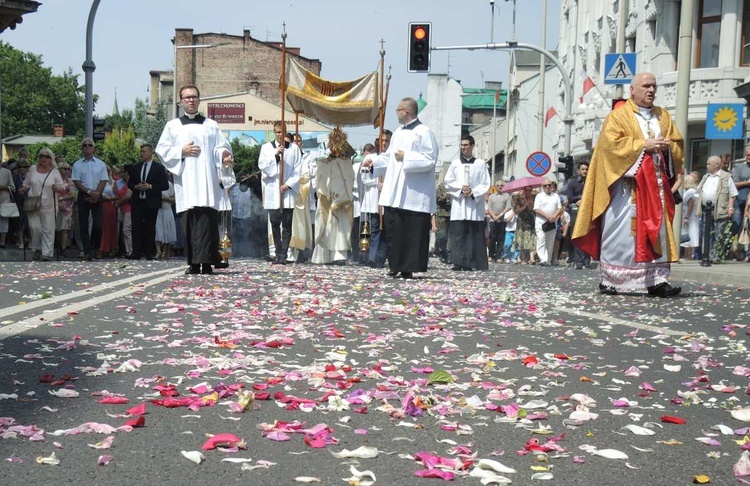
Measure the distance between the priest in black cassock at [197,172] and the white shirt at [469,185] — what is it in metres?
5.44

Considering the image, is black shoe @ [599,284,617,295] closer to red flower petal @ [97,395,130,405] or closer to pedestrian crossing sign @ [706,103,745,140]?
red flower petal @ [97,395,130,405]

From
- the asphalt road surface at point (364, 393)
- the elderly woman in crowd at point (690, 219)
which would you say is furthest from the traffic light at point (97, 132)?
the asphalt road surface at point (364, 393)

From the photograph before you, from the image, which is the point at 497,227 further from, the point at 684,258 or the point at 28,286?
the point at 28,286

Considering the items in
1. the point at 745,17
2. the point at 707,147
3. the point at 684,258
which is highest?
the point at 745,17

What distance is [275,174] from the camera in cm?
1930

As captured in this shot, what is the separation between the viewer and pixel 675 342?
7.04 m

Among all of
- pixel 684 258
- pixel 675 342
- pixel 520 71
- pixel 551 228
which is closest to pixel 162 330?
pixel 675 342

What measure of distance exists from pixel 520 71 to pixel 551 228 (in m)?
70.3

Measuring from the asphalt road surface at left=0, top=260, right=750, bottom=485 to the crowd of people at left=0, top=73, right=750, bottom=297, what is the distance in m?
2.31

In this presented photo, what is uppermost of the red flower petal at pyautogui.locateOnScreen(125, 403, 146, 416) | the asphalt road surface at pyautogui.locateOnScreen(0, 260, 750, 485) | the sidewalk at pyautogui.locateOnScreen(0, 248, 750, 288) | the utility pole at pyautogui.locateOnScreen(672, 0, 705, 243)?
→ the utility pole at pyautogui.locateOnScreen(672, 0, 705, 243)

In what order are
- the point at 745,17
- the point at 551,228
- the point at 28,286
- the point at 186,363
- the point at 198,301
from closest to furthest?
the point at 186,363 < the point at 198,301 < the point at 28,286 < the point at 551,228 < the point at 745,17

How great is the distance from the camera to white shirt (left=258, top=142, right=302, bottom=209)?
19.2 metres

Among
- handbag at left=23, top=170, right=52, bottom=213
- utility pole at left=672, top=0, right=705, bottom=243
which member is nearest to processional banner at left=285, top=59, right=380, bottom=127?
handbag at left=23, top=170, right=52, bottom=213

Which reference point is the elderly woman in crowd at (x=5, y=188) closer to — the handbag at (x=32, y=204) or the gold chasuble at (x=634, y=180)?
the handbag at (x=32, y=204)
